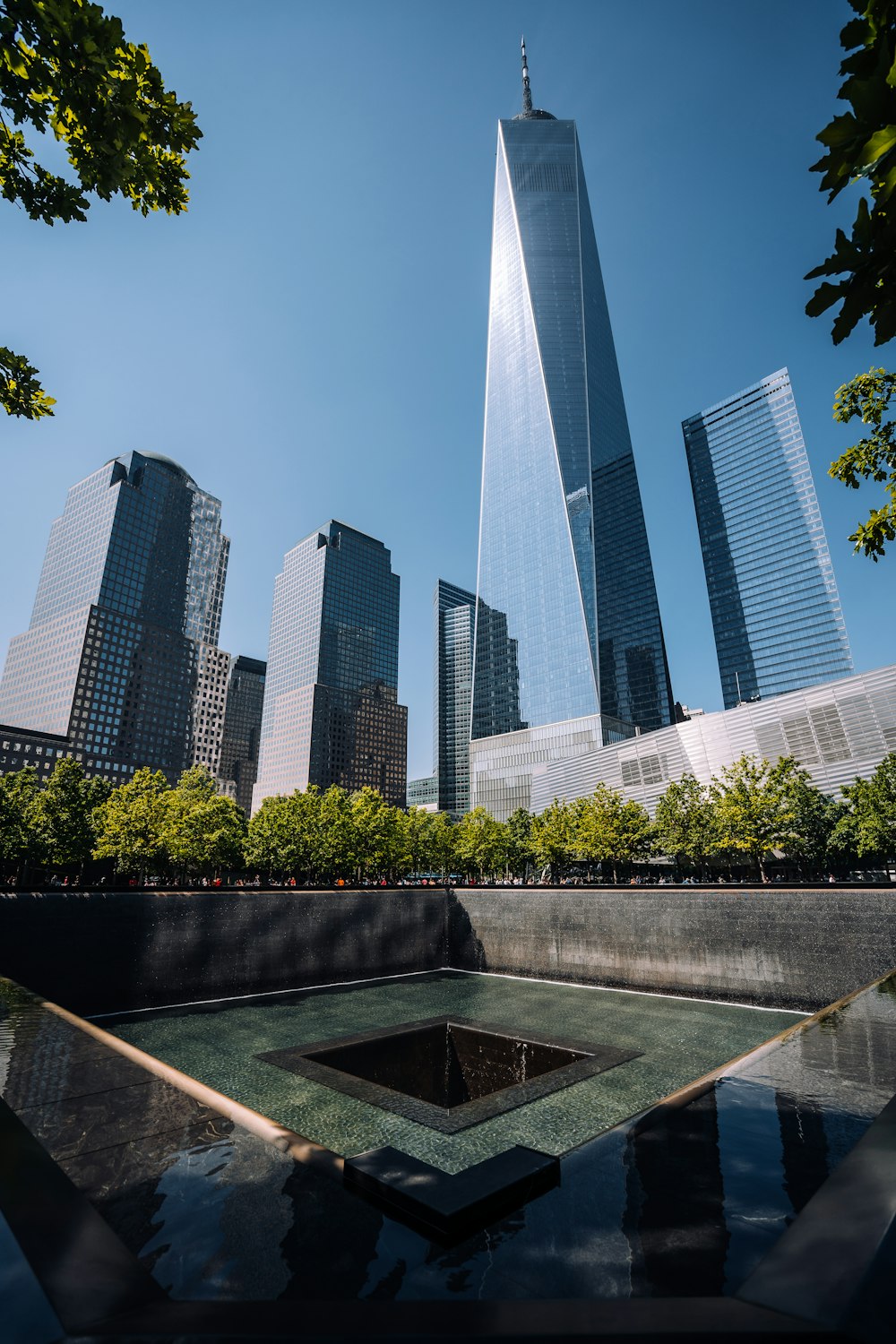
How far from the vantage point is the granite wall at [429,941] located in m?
18.9

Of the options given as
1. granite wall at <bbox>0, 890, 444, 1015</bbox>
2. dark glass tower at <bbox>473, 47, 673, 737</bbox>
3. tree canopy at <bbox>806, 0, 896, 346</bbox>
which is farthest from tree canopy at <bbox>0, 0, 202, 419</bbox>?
dark glass tower at <bbox>473, 47, 673, 737</bbox>

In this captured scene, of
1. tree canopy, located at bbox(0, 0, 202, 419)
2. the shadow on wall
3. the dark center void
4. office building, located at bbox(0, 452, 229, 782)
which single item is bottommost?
the dark center void

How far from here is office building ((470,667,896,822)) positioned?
61.2 meters

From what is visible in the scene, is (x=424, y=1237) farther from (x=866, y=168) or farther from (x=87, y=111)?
(x=87, y=111)

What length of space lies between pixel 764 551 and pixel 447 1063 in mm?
170225

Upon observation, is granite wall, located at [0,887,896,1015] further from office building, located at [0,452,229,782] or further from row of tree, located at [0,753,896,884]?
office building, located at [0,452,229,782]

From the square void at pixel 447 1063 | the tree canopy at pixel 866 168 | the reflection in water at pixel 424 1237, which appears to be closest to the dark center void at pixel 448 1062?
the square void at pixel 447 1063

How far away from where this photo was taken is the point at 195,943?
2173cm

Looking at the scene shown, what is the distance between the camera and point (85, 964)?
1906 cm

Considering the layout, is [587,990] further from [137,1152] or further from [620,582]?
[620,582]

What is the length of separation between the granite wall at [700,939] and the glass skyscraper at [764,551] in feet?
457

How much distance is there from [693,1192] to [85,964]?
20.1m

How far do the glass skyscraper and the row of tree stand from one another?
94551mm

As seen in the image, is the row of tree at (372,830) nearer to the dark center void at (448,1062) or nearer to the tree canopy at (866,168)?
the dark center void at (448,1062)
